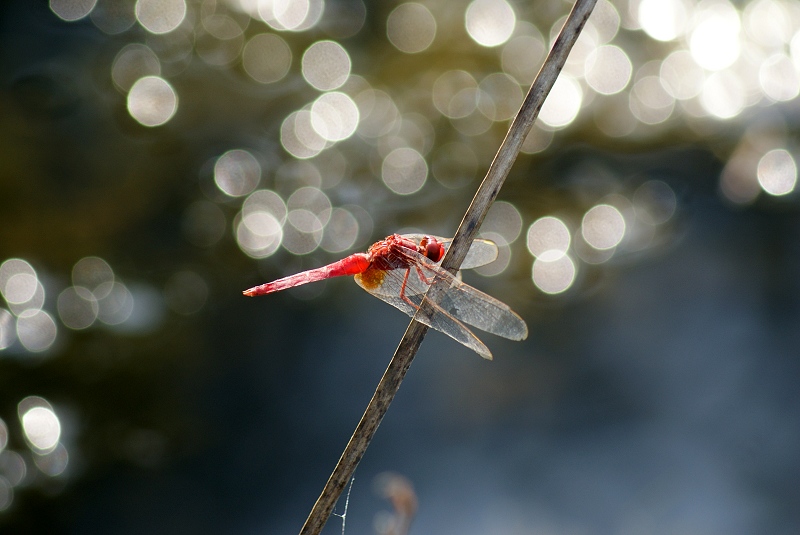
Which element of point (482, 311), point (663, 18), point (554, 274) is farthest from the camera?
point (663, 18)

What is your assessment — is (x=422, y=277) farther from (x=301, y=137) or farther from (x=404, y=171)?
(x=301, y=137)

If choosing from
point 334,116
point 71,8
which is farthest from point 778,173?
point 71,8

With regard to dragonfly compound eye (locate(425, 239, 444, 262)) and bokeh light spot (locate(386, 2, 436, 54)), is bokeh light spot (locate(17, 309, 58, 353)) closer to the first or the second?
dragonfly compound eye (locate(425, 239, 444, 262))

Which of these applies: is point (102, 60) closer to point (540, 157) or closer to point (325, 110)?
point (325, 110)

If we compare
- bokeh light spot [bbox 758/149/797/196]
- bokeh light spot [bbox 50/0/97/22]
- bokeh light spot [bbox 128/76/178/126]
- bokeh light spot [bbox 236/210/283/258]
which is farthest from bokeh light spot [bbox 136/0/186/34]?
bokeh light spot [bbox 758/149/797/196]

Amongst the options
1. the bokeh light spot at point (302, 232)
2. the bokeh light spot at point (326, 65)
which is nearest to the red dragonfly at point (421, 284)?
the bokeh light spot at point (302, 232)

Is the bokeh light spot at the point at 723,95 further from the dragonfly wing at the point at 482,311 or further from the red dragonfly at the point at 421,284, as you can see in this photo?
the dragonfly wing at the point at 482,311
